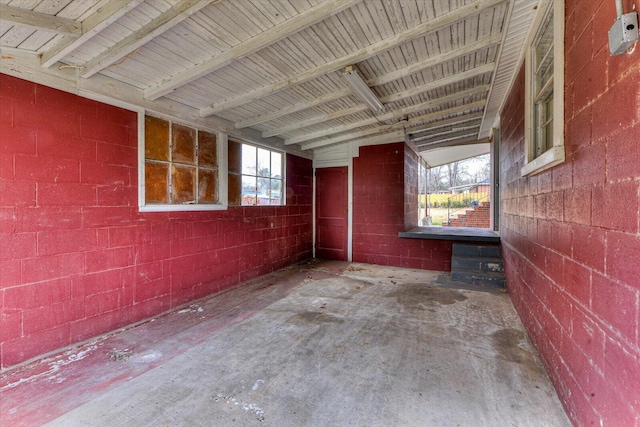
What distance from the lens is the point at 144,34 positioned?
2125 mm

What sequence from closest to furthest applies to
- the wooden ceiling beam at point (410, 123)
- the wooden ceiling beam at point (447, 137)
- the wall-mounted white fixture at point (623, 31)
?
the wall-mounted white fixture at point (623, 31)
the wooden ceiling beam at point (410, 123)
the wooden ceiling beam at point (447, 137)

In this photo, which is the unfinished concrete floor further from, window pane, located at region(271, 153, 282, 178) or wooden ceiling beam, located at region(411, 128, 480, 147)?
wooden ceiling beam, located at region(411, 128, 480, 147)

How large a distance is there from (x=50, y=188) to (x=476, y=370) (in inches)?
158

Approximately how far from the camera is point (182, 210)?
356 cm

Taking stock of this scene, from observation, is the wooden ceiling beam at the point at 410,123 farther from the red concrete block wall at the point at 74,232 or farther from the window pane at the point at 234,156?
the red concrete block wall at the point at 74,232

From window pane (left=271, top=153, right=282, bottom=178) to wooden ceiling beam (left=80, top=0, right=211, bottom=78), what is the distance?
10.2 feet

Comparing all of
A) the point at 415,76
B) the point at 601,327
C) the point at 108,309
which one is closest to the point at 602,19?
the point at 601,327

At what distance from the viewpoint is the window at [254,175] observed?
4477 mm

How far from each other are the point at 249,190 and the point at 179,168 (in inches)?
54.1

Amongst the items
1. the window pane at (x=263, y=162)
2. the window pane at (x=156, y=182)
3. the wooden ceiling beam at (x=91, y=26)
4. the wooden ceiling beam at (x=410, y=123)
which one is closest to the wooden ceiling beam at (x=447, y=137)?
the wooden ceiling beam at (x=410, y=123)

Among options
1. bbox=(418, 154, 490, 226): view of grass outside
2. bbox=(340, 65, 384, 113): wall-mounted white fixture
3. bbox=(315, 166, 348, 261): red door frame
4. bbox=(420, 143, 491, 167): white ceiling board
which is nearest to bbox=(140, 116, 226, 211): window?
bbox=(340, 65, 384, 113): wall-mounted white fixture

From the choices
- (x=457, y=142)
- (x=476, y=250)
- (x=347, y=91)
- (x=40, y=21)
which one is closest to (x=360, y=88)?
(x=347, y=91)

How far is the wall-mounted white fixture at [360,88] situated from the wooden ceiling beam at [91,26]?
1.95 meters

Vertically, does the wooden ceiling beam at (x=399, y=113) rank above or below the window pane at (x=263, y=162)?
above
